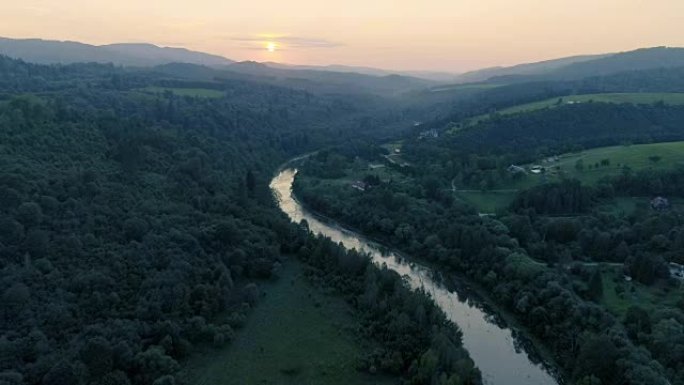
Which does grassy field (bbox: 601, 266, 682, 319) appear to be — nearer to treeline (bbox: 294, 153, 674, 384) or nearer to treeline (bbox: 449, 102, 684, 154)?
treeline (bbox: 294, 153, 674, 384)

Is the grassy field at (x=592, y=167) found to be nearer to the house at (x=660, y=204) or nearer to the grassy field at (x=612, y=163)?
the grassy field at (x=612, y=163)

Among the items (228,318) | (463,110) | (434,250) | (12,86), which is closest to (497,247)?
(434,250)

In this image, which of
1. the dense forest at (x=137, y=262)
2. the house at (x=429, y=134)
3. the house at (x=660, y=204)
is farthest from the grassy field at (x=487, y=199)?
the house at (x=429, y=134)

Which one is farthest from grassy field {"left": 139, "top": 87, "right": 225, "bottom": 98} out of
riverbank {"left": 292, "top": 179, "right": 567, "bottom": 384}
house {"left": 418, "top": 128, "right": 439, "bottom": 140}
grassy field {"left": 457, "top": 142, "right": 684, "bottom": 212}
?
grassy field {"left": 457, "top": 142, "right": 684, "bottom": 212}

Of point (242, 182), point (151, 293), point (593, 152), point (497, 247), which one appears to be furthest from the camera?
point (593, 152)

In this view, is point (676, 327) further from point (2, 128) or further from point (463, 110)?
point (463, 110)

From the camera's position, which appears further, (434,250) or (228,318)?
(434,250)
